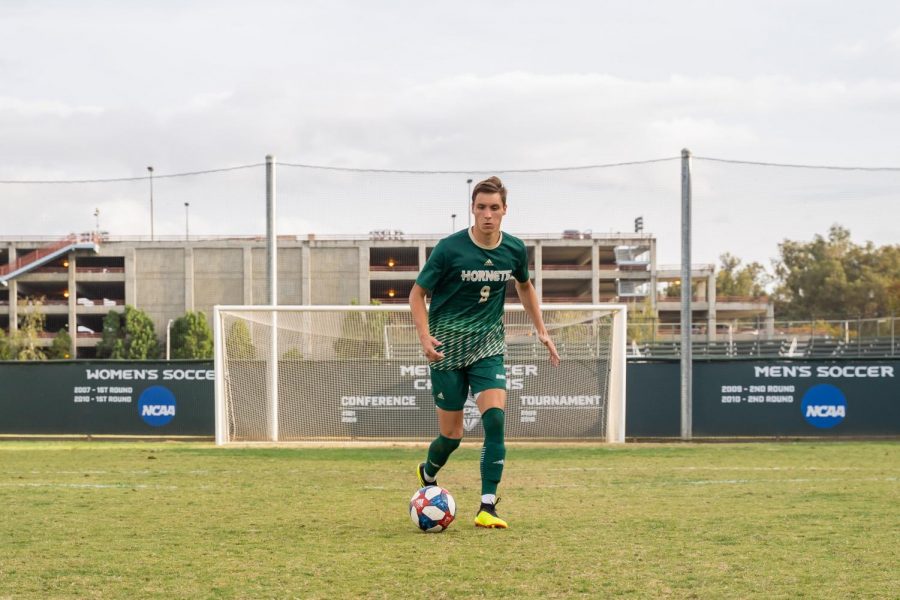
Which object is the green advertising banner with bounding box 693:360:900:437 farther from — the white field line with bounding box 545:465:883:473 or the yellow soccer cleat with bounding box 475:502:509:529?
the yellow soccer cleat with bounding box 475:502:509:529

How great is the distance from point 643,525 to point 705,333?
15.7m

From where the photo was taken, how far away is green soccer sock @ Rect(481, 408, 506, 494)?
5.95 m

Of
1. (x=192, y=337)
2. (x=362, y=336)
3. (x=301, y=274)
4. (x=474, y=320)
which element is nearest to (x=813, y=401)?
(x=362, y=336)

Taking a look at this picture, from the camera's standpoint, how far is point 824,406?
1582 cm

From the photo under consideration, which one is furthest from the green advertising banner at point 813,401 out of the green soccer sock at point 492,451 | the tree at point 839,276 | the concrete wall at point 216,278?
the concrete wall at point 216,278

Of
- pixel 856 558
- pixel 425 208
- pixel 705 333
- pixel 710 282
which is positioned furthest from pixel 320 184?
pixel 856 558

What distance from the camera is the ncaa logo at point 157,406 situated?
16266mm

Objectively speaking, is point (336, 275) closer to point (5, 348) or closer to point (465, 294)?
point (465, 294)

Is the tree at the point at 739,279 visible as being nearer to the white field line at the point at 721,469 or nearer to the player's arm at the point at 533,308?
the white field line at the point at 721,469

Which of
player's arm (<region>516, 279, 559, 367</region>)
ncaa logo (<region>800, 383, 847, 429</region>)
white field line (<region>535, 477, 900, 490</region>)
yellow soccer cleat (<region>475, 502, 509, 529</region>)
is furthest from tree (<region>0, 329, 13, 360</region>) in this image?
yellow soccer cleat (<region>475, 502, 509, 529</region>)

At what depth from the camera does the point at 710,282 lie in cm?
2497

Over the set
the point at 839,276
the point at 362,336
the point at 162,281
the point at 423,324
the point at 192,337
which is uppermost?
the point at 839,276

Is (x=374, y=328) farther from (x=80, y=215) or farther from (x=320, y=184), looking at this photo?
(x=80, y=215)

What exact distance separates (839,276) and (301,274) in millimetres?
23834
